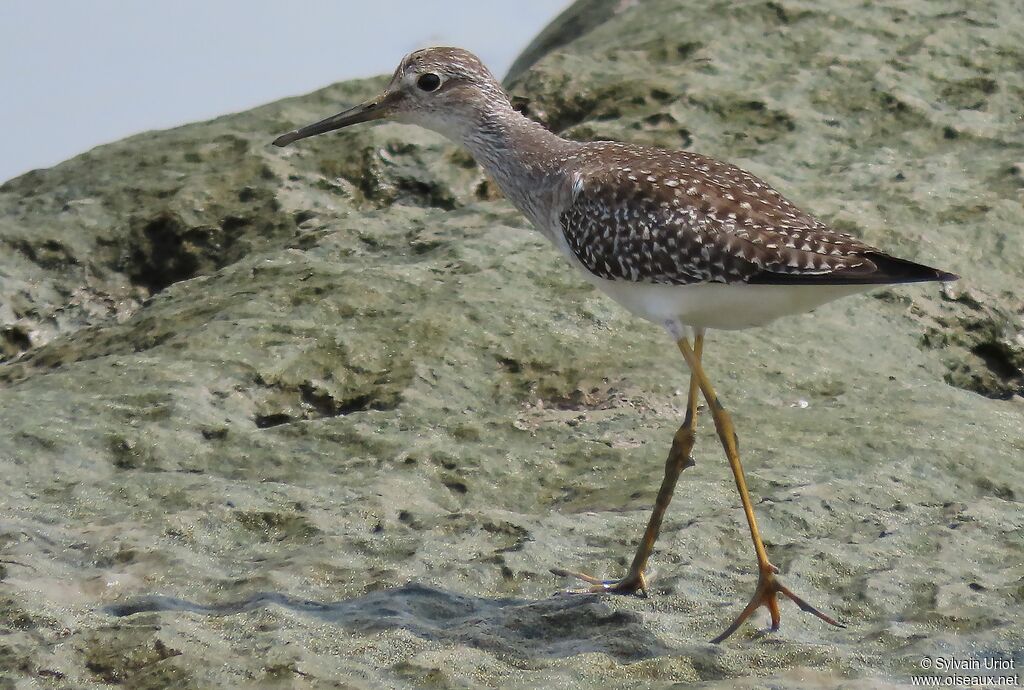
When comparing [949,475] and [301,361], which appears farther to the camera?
[301,361]

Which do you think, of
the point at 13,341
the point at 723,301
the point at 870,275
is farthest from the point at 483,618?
the point at 13,341

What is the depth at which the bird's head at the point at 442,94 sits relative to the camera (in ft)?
25.6

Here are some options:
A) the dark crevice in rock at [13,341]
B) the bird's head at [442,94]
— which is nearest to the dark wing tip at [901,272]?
the bird's head at [442,94]

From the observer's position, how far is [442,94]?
7.89 meters

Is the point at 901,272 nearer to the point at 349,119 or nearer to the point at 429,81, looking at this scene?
the point at 429,81

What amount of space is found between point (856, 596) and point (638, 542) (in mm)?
1063

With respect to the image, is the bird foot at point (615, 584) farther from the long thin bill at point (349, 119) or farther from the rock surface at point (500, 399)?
the long thin bill at point (349, 119)

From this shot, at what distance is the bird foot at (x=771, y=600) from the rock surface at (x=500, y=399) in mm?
77

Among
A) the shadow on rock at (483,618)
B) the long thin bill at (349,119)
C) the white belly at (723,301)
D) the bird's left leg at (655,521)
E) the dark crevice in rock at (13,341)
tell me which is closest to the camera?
the shadow on rock at (483,618)

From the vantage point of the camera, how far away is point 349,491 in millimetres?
6699

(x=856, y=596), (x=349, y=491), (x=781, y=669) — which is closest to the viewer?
(x=781, y=669)

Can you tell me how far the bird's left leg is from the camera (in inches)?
229

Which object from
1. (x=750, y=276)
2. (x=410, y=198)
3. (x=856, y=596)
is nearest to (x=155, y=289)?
(x=410, y=198)

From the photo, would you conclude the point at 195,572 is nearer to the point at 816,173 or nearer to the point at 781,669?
the point at 781,669
